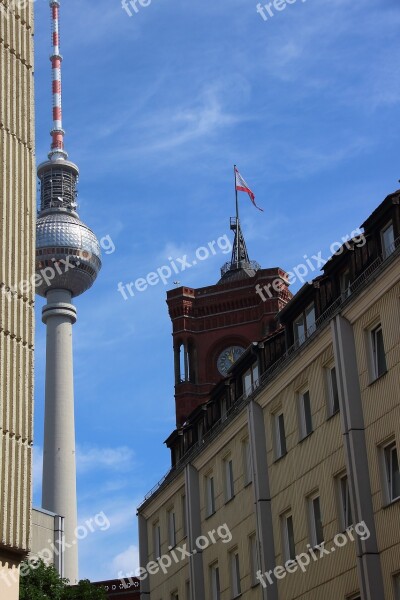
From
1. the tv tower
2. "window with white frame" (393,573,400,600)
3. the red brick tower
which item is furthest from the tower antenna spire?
"window with white frame" (393,573,400,600)

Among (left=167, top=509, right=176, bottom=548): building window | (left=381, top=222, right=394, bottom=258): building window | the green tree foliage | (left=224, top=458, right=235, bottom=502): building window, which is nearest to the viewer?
(left=381, top=222, right=394, bottom=258): building window

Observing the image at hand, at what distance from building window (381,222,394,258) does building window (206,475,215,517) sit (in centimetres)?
1634

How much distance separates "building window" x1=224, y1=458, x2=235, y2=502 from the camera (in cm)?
4500

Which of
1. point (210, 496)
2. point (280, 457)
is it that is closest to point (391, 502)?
point (280, 457)

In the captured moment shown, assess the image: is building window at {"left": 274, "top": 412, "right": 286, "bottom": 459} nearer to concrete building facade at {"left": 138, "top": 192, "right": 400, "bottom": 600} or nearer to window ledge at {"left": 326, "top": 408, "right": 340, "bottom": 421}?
concrete building facade at {"left": 138, "top": 192, "right": 400, "bottom": 600}

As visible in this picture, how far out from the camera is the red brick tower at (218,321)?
322ft

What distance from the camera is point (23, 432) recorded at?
3294 centimetres

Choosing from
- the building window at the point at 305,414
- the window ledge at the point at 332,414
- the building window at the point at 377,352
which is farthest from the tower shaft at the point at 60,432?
the building window at the point at 377,352

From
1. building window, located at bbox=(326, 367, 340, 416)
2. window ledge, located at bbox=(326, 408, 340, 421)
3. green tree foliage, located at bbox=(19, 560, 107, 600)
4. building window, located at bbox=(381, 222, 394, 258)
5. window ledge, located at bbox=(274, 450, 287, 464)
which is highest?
building window, located at bbox=(381, 222, 394, 258)

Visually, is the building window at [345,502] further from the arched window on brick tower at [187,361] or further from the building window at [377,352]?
the arched window on brick tower at [187,361]

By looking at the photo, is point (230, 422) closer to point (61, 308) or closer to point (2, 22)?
point (2, 22)

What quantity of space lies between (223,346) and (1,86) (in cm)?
6526

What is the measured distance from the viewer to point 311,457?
37531 mm

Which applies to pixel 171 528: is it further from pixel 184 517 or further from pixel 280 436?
pixel 280 436
